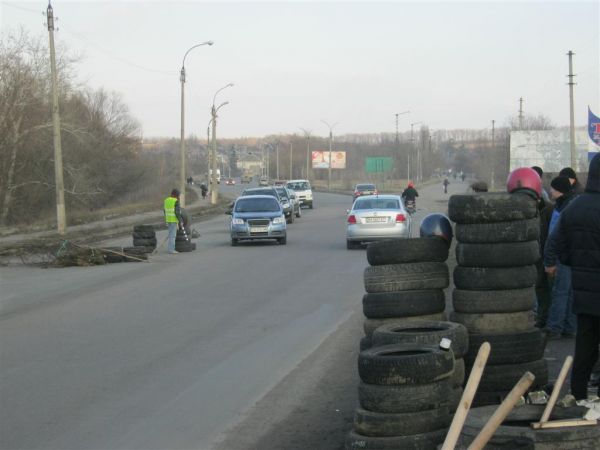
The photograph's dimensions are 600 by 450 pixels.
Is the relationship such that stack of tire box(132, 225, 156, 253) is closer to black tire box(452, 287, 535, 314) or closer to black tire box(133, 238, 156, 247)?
black tire box(133, 238, 156, 247)

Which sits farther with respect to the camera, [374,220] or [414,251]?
[374,220]

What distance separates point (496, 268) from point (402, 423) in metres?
2.42

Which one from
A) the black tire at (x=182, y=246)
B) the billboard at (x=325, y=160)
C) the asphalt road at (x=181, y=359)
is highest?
the billboard at (x=325, y=160)

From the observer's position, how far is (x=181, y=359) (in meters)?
9.59

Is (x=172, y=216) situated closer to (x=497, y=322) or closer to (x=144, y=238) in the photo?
(x=144, y=238)

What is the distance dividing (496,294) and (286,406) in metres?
2.12

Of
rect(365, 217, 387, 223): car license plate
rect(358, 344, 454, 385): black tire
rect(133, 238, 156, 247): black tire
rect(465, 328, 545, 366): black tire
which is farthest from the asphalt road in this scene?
rect(365, 217, 387, 223): car license plate

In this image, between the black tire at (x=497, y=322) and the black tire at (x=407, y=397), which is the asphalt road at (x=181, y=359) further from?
the black tire at (x=497, y=322)

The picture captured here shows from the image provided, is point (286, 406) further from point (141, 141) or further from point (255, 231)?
point (141, 141)

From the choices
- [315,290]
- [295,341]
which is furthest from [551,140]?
[295,341]

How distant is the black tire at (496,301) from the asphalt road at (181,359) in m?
1.36

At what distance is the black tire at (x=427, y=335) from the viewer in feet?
20.6

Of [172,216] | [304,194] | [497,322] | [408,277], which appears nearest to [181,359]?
[408,277]

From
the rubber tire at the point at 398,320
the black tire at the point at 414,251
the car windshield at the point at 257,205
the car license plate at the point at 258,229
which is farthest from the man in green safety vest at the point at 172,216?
the rubber tire at the point at 398,320
